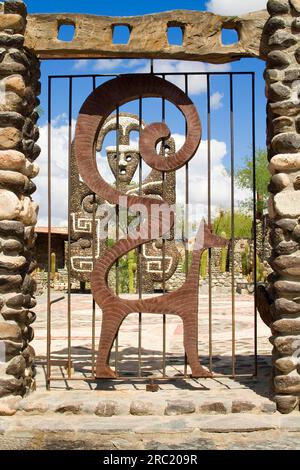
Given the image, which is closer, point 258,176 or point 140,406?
point 140,406

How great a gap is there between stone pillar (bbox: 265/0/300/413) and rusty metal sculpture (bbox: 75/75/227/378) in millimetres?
607

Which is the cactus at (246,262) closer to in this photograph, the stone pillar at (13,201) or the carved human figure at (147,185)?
the carved human figure at (147,185)

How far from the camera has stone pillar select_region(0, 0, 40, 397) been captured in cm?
463

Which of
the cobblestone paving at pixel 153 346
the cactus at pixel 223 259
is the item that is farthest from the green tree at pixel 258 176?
the cobblestone paving at pixel 153 346

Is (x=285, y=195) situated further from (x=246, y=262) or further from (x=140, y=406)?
(x=246, y=262)

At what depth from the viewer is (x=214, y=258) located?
80.7 ft

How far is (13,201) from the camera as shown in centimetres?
464

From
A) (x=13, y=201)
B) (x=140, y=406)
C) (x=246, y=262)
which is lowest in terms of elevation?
(x=140, y=406)

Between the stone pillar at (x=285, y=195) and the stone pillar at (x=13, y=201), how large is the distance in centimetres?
197

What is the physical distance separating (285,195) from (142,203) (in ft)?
3.93

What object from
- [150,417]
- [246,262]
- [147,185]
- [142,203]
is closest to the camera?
[150,417]

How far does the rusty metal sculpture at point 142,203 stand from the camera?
4961 millimetres

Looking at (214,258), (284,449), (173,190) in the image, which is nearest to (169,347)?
(284,449)

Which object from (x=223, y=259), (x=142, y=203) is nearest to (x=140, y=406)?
(x=142, y=203)
